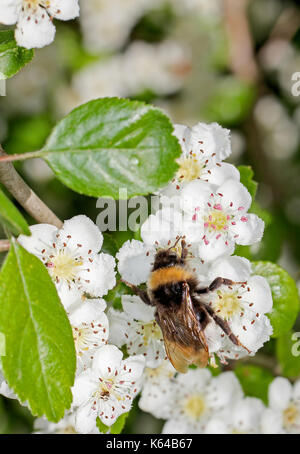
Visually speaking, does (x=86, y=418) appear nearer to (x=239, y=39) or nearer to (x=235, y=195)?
(x=235, y=195)

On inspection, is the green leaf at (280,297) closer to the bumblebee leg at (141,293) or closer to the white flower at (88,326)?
the bumblebee leg at (141,293)

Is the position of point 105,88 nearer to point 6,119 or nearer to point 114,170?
point 6,119

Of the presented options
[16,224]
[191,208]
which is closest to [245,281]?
[191,208]

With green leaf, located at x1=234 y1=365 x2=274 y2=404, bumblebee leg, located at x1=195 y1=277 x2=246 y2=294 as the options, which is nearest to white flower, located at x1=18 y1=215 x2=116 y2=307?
bumblebee leg, located at x1=195 y1=277 x2=246 y2=294

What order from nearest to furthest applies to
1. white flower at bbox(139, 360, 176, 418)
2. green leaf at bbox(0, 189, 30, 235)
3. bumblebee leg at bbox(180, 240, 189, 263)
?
green leaf at bbox(0, 189, 30, 235) < bumblebee leg at bbox(180, 240, 189, 263) < white flower at bbox(139, 360, 176, 418)

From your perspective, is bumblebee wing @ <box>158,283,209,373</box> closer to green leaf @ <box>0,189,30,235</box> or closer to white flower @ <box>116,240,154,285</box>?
white flower @ <box>116,240,154,285</box>

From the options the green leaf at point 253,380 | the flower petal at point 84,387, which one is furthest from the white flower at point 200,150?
the green leaf at point 253,380

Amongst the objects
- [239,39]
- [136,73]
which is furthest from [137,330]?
[239,39]

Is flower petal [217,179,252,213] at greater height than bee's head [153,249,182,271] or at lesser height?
greater
